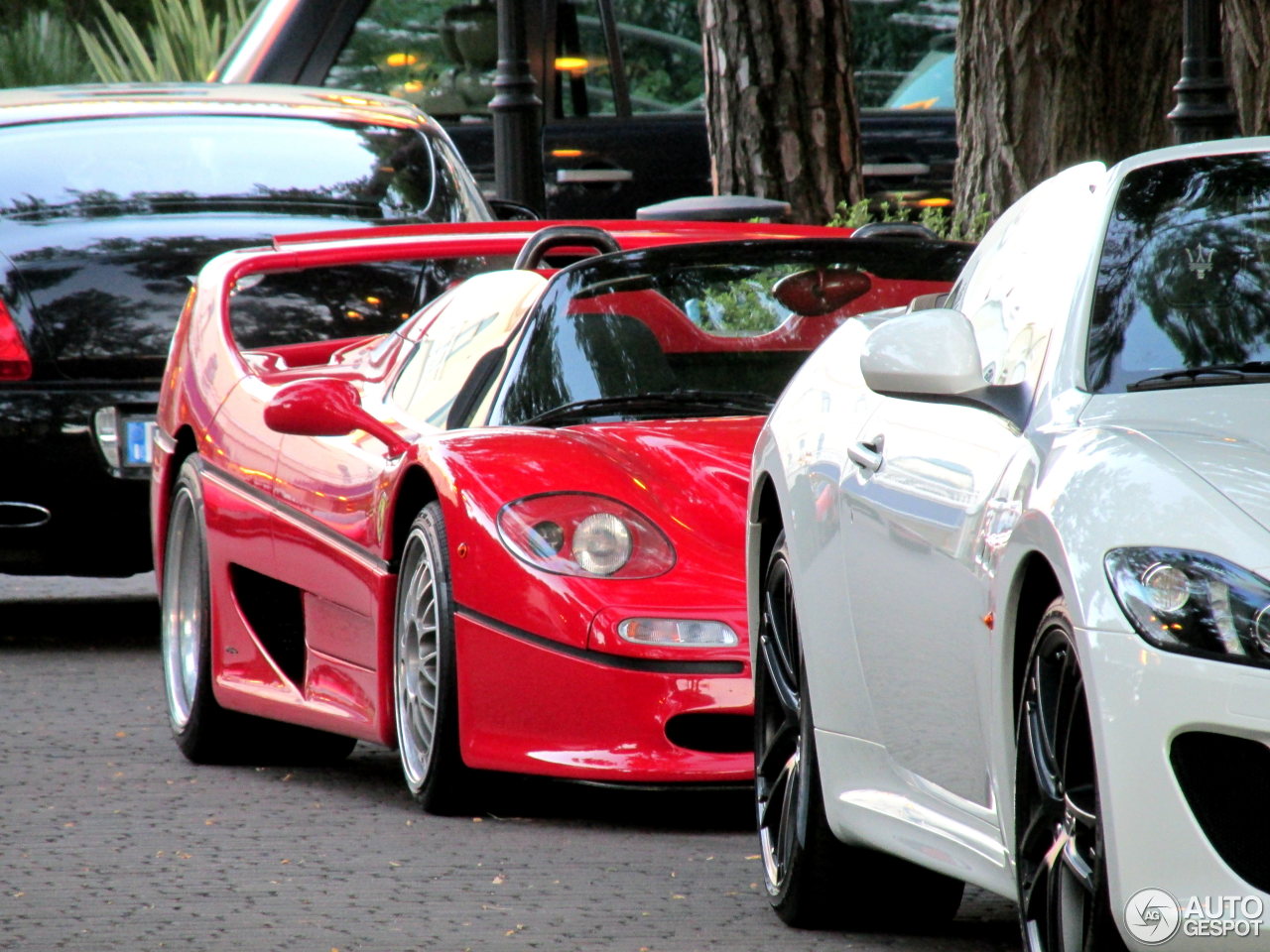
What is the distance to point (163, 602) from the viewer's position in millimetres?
8281

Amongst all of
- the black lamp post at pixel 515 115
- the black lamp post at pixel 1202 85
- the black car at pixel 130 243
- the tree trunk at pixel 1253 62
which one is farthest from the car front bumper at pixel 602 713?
the black lamp post at pixel 515 115

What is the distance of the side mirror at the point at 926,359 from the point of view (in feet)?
14.1

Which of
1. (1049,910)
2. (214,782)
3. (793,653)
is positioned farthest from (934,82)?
(1049,910)

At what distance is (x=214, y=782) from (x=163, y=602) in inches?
44.8

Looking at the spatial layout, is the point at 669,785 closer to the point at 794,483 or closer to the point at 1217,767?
the point at 794,483

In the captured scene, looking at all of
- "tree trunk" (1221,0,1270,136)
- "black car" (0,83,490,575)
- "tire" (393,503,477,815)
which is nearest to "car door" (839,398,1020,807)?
"tire" (393,503,477,815)

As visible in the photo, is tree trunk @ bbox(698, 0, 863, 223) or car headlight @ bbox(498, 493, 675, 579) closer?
car headlight @ bbox(498, 493, 675, 579)

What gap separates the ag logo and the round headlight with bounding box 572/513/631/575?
2759 millimetres

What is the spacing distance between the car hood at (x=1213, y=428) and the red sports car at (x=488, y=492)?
208 cm

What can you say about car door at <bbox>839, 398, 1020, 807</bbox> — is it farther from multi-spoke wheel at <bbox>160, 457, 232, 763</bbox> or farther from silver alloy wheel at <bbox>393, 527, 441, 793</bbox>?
multi-spoke wheel at <bbox>160, 457, 232, 763</bbox>

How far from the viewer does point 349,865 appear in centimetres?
588

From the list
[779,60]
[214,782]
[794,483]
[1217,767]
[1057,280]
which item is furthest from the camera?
[779,60]

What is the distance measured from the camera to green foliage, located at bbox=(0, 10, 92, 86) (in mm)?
27375

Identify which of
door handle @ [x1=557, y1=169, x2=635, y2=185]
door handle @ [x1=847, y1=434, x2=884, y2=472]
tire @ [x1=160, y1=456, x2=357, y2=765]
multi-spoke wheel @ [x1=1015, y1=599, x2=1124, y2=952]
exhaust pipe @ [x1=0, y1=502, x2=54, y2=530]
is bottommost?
door handle @ [x1=557, y1=169, x2=635, y2=185]
